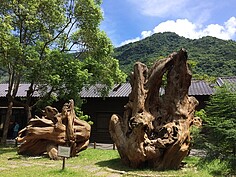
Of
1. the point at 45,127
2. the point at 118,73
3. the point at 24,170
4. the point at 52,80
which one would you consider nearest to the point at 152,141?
the point at 24,170

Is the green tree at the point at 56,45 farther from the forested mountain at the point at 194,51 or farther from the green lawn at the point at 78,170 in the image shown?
the forested mountain at the point at 194,51

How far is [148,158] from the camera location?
8.69 metres

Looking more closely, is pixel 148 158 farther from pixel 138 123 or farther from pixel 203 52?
pixel 203 52

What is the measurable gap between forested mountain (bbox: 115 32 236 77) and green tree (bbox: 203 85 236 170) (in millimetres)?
19562

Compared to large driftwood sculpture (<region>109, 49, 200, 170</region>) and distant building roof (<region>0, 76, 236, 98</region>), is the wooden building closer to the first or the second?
distant building roof (<region>0, 76, 236, 98</region>)

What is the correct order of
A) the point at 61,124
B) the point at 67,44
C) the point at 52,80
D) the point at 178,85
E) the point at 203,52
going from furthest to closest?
1. the point at 203,52
2. the point at 67,44
3. the point at 52,80
4. the point at 61,124
5. the point at 178,85

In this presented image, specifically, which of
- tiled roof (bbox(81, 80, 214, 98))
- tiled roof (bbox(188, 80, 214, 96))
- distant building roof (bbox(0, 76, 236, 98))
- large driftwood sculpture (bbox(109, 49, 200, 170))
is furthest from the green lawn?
tiled roof (bbox(188, 80, 214, 96))

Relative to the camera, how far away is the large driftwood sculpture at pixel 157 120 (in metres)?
8.63

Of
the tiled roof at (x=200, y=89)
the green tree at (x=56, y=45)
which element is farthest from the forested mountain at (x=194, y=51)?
the green tree at (x=56, y=45)

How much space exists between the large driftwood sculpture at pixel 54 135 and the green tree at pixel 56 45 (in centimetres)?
254

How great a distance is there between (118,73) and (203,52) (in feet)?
69.8

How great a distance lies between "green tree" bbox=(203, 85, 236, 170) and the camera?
5.41 meters

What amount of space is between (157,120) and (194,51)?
2884 cm

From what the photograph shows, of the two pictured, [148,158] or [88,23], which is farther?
[88,23]
